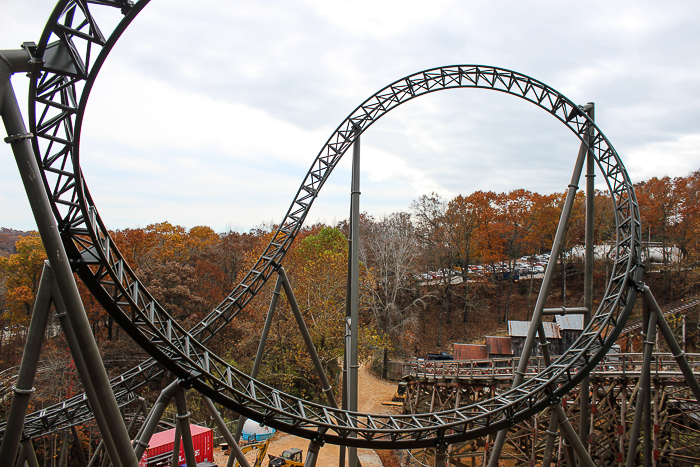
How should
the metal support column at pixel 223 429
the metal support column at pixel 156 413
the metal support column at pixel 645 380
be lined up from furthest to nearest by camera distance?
1. the metal support column at pixel 645 380
2. the metal support column at pixel 223 429
3. the metal support column at pixel 156 413

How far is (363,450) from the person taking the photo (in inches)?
690

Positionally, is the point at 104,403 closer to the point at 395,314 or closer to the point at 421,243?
the point at 395,314

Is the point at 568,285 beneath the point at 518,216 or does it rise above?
beneath

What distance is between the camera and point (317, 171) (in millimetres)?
10461

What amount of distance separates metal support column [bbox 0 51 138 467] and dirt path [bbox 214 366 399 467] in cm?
1281

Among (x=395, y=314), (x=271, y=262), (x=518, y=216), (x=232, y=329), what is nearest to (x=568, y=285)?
(x=518, y=216)

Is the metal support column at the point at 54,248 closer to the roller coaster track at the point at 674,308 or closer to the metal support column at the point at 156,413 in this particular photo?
the metal support column at the point at 156,413

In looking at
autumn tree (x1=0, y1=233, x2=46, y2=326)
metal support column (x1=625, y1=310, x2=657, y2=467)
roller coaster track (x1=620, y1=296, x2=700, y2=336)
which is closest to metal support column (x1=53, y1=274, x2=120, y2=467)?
metal support column (x1=625, y1=310, x2=657, y2=467)

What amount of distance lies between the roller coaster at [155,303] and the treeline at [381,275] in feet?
40.4

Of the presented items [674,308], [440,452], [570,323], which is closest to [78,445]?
[440,452]

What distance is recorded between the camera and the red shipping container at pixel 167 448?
44.8ft

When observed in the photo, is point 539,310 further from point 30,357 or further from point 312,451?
point 30,357

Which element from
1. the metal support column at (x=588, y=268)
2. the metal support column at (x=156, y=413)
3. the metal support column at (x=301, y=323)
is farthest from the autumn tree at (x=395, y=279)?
the metal support column at (x=156, y=413)

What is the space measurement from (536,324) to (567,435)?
2021mm
